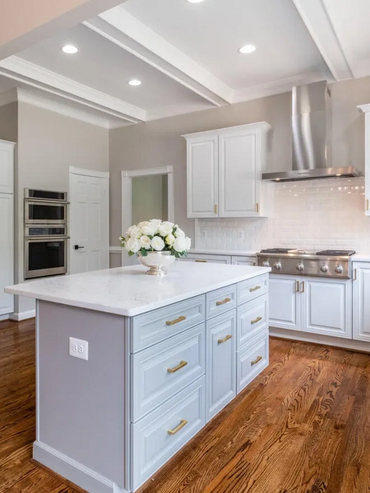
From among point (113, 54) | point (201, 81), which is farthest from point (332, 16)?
point (113, 54)

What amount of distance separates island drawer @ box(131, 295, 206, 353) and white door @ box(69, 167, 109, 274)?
149 inches

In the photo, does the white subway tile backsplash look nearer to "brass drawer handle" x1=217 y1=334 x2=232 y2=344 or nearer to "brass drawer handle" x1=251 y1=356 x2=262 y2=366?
"brass drawer handle" x1=251 y1=356 x2=262 y2=366

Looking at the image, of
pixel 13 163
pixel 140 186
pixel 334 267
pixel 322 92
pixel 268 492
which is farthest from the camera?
pixel 140 186

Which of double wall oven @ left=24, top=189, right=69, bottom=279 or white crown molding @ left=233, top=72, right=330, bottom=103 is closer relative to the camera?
white crown molding @ left=233, top=72, right=330, bottom=103

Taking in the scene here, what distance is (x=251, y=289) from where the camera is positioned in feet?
9.11

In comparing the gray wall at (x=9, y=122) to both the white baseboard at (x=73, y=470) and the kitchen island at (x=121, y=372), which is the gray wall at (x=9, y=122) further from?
the white baseboard at (x=73, y=470)

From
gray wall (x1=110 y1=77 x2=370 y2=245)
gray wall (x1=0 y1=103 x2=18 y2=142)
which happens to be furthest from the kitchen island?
gray wall (x1=0 y1=103 x2=18 y2=142)

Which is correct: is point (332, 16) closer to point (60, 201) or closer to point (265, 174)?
point (265, 174)

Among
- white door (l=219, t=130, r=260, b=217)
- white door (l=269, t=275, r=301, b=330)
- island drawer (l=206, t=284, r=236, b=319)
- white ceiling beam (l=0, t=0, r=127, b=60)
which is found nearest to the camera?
white ceiling beam (l=0, t=0, r=127, b=60)

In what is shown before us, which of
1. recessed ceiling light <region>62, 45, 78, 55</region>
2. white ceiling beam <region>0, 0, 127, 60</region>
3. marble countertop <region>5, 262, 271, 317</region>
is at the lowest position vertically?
marble countertop <region>5, 262, 271, 317</region>

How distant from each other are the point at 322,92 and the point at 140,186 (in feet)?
13.5

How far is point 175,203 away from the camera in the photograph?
5445 mm

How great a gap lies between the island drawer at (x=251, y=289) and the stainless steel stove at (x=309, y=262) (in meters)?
0.97

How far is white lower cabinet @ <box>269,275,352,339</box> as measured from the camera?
145 inches
